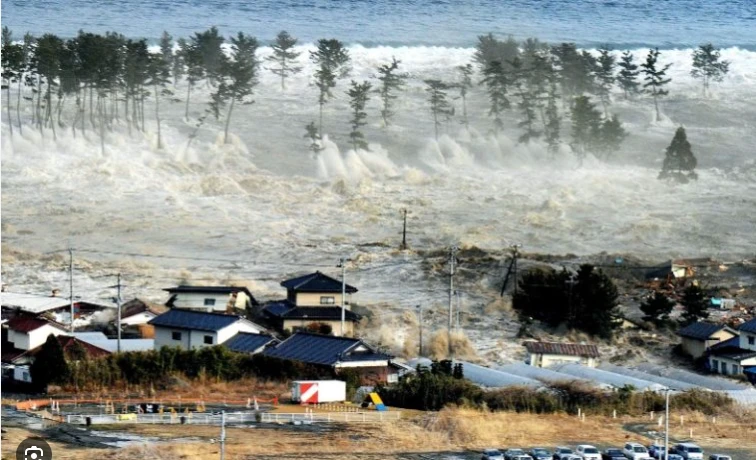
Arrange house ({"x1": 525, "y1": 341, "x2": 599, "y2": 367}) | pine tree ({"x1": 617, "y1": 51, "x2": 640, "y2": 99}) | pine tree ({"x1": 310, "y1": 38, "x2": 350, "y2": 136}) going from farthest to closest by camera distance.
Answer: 1. pine tree ({"x1": 617, "y1": 51, "x2": 640, "y2": 99})
2. pine tree ({"x1": 310, "y1": 38, "x2": 350, "y2": 136})
3. house ({"x1": 525, "y1": 341, "x2": 599, "y2": 367})

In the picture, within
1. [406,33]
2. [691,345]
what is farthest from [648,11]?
[691,345]

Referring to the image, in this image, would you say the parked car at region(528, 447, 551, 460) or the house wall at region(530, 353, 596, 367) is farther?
the house wall at region(530, 353, 596, 367)

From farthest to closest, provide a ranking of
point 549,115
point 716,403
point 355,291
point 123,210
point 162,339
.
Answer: point 549,115, point 123,210, point 355,291, point 162,339, point 716,403

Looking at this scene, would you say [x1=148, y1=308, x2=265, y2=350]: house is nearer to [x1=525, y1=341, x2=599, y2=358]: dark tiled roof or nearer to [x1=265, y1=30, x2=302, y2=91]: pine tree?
[x1=525, y1=341, x2=599, y2=358]: dark tiled roof

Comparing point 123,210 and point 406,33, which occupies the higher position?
point 406,33

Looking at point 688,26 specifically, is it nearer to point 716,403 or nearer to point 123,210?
point 123,210

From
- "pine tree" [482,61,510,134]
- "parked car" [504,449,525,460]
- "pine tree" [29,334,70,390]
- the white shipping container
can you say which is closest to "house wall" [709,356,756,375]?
the white shipping container

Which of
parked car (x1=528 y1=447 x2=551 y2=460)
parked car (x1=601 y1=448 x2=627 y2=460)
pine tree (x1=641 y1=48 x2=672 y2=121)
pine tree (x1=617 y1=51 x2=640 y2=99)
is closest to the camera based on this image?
parked car (x1=528 y1=447 x2=551 y2=460)
